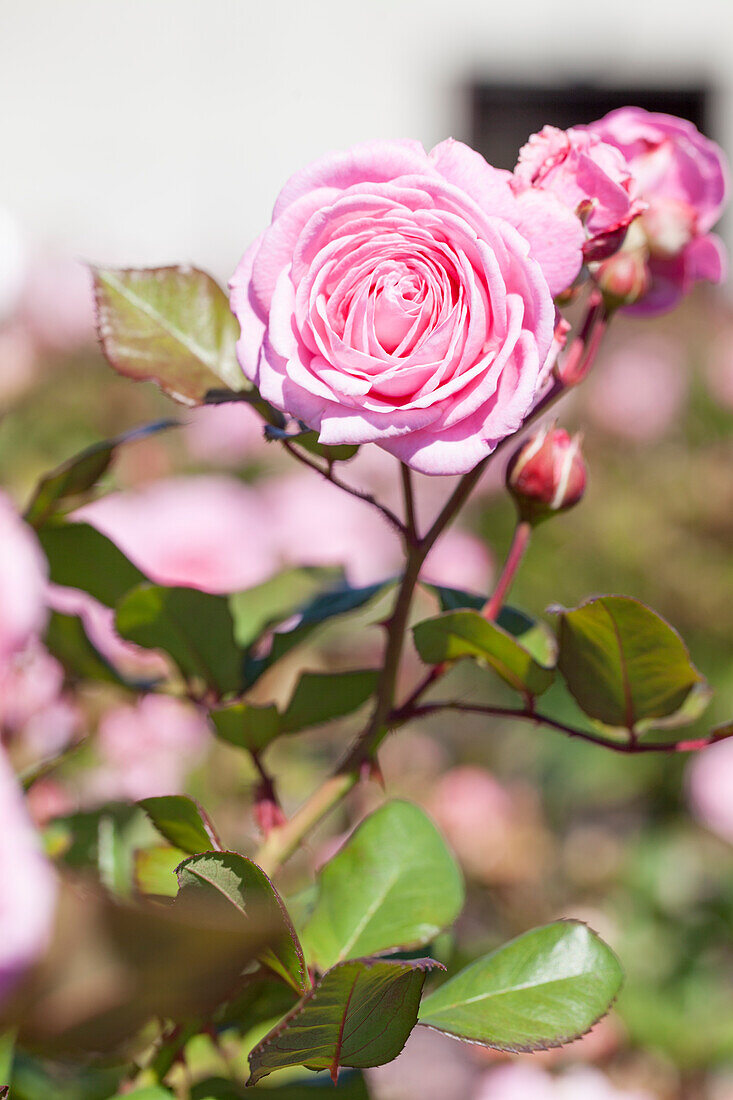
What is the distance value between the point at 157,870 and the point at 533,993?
115 millimetres

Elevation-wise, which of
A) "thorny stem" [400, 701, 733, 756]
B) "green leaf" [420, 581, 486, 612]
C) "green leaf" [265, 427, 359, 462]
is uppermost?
"green leaf" [265, 427, 359, 462]

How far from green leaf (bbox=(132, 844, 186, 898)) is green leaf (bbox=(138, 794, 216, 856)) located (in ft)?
0.03

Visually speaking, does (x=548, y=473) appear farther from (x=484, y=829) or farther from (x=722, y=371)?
(x=722, y=371)

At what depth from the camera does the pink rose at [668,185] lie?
373mm

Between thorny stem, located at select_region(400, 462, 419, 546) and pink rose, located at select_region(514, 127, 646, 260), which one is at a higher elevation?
pink rose, located at select_region(514, 127, 646, 260)

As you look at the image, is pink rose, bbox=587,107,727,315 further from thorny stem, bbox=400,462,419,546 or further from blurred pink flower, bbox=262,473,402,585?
blurred pink flower, bbox=262,473,402,585


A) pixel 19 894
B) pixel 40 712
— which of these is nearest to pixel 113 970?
pixel 19 894

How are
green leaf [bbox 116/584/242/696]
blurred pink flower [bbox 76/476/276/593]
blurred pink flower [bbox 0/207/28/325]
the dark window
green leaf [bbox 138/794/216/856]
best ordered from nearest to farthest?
green leaf [bbox 138/794/216/856]
green leaf [bbox 116/584/242/696]
blurred pink flower [bbox 76/476/276/593]
blurred pink flower [bbox 0/207/28/325]
the dark window

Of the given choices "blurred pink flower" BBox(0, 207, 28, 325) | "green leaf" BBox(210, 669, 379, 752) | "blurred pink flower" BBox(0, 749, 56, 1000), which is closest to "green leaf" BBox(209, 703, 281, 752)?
"green leaf" BBox(210, 669, 379, 752)

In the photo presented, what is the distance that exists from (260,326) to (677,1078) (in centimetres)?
73

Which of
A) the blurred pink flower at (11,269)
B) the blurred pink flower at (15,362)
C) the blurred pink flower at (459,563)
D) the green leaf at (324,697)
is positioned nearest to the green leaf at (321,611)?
the green leaf at (324,697)

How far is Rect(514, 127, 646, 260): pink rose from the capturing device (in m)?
0.31

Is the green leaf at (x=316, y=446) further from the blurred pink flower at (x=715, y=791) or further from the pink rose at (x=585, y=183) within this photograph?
the blurred pink flower at (x=715, y=791)

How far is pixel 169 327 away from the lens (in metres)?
0.36
